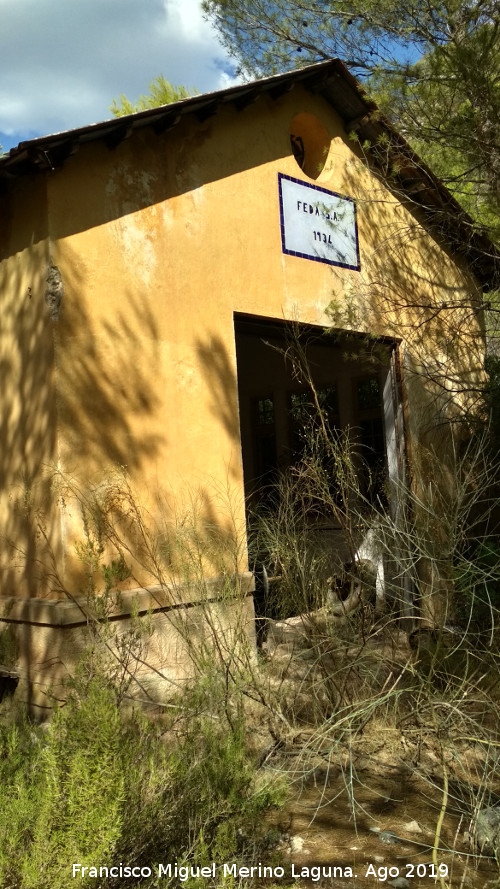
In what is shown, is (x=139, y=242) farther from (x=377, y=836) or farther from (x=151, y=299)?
(x=377, y=836)

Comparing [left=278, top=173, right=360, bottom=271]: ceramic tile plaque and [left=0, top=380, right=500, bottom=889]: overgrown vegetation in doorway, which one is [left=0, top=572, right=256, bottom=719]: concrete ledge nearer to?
[left=0, top=380, right=500, bottom=889]: overgrown vegetation in doorway

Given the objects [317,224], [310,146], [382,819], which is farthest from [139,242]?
[382,819]

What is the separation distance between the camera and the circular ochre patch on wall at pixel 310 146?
7.63 metres

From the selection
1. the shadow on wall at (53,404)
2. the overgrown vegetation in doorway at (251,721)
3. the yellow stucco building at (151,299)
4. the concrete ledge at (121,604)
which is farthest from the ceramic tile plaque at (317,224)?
the concrete ledge at (121,604)

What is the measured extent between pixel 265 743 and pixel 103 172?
13.5 feet

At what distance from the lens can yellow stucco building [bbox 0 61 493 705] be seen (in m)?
5.01

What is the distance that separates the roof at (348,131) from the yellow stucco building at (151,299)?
0.02 m

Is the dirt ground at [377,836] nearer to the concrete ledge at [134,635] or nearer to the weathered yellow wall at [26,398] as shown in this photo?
the concrete ledge at [134,635]

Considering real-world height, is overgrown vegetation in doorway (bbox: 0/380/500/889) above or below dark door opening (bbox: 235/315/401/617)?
below

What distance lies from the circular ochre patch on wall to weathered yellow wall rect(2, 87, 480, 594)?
1.17ft

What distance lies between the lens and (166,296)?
223 inches

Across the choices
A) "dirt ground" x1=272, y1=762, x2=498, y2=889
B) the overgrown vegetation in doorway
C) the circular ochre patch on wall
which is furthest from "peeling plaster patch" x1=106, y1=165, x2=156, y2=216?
"dirt ground" x1=272, y1=762, x2=498, y2=889

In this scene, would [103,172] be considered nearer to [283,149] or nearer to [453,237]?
[283,149]

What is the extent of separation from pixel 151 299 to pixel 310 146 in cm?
335
